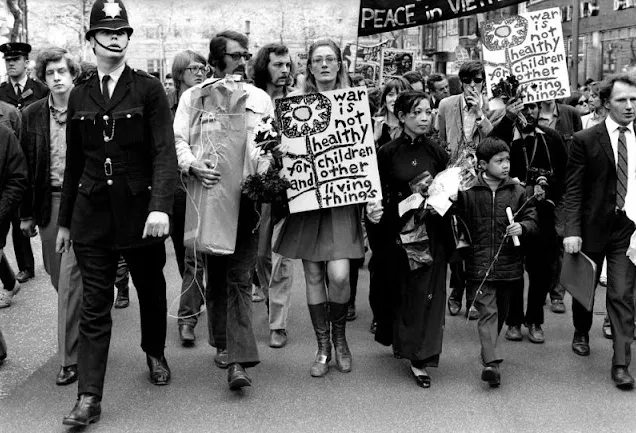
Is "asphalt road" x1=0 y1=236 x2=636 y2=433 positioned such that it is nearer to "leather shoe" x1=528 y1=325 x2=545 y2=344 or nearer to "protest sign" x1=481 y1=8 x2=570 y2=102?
"leather shoe" x1=528 y1=325 x2=545 y2=344

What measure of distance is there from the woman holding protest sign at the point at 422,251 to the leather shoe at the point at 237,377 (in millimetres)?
1073

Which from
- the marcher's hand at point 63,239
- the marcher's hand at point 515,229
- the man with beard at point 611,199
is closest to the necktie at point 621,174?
the man with beard at point 611,199

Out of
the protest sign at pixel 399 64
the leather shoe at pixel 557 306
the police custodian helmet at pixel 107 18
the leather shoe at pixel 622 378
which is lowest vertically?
the leather shoe at pixel 622 378

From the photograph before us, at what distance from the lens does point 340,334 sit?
6.08 m

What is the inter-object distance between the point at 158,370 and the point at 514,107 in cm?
339

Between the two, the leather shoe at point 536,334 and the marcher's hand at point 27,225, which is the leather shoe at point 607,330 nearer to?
the leather shoe at point 536,334

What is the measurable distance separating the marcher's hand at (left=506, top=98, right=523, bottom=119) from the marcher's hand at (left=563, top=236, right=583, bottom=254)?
1.36 meters

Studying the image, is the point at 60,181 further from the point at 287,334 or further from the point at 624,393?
the point at 624,393

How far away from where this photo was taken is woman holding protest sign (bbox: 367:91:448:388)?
5.84m

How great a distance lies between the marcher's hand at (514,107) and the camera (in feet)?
23.1

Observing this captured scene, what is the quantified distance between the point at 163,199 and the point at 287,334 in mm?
2280

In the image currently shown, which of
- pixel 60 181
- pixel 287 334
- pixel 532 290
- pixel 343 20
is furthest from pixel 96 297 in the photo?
A: pixel 343 20

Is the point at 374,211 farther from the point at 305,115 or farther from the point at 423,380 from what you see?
the point at 423,380

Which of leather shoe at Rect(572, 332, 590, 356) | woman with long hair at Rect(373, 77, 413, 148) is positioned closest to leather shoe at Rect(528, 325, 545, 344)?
leather shoe at Rect(572, 332, 590, 356)
